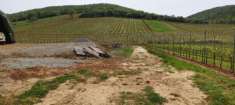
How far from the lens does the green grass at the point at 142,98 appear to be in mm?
9881

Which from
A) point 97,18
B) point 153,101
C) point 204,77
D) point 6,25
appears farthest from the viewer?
point 97,18

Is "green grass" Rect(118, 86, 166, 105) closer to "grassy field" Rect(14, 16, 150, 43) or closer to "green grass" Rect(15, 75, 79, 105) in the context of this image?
"green grass" Rect(15, 75, 79, 105)

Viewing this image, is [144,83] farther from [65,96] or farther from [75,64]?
[75,64]

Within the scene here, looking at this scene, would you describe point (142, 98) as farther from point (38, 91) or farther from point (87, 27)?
point (87, 27)

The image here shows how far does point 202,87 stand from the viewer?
1215 cm

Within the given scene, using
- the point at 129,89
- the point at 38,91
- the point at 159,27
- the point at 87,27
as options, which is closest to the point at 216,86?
the point at 129,89

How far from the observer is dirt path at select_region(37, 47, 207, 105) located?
10164mm

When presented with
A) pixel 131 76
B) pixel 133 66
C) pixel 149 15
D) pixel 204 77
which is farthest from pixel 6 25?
pixel 149 15

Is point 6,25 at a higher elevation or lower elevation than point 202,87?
higher

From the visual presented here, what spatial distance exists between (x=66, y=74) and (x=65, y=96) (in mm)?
3796

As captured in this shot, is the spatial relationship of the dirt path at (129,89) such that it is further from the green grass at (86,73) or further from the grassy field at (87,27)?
the grassy field at (87,27)

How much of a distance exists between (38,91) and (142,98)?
11.2 feet

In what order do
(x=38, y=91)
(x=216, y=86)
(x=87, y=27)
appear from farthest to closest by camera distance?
(x=87, y=27), (x=216, y=86), (x=38, y=91)

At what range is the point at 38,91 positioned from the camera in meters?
11.2
